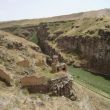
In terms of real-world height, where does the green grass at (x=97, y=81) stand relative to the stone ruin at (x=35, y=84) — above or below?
below

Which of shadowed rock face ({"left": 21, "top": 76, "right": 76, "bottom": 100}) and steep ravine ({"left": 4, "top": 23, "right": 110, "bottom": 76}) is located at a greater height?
shadowed rock face ({"left": 21, "top": 76, "right": 76, "bottom": 100})

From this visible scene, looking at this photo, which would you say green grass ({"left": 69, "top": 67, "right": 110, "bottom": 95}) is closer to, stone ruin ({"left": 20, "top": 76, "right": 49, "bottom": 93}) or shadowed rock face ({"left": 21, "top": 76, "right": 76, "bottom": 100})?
shadowed rock face ({"left": 21, "top": 76, "right": 76, "bottom": 100})

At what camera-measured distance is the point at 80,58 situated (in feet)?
207

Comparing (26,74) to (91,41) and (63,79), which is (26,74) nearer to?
(63,79)

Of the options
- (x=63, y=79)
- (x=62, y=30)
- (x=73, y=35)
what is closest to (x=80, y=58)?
(x=73, y=35)

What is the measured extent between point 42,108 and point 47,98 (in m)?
1.36

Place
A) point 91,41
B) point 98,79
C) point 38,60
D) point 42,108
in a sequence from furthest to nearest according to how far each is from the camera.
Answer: point 91,41, point 98,79, point 38,60, point 42,108

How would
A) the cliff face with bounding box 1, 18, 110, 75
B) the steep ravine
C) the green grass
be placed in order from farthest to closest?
the cliff face with bounding box 1, 18, 110, 75 < the steep ravine < the green grass

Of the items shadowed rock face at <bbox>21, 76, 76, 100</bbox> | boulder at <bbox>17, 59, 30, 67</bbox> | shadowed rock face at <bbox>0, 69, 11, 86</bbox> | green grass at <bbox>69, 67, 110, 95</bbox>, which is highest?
boulder at <bbox>17, 59, 30, 67</bbox>

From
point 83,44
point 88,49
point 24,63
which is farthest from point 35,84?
point 83,44

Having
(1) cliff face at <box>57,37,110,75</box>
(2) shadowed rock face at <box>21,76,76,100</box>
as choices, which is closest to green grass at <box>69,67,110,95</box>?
(1) cliff face at <box>57,37,110,75</box>

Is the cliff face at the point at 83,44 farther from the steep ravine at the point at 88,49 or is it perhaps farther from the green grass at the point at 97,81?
the green grass at the point at 97,81

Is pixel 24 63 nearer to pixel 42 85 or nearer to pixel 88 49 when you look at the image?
pixel 42 85

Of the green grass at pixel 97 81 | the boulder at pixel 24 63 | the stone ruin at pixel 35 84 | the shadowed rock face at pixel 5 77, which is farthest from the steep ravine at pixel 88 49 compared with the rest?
the shadowed rock face at pixel 5 77
